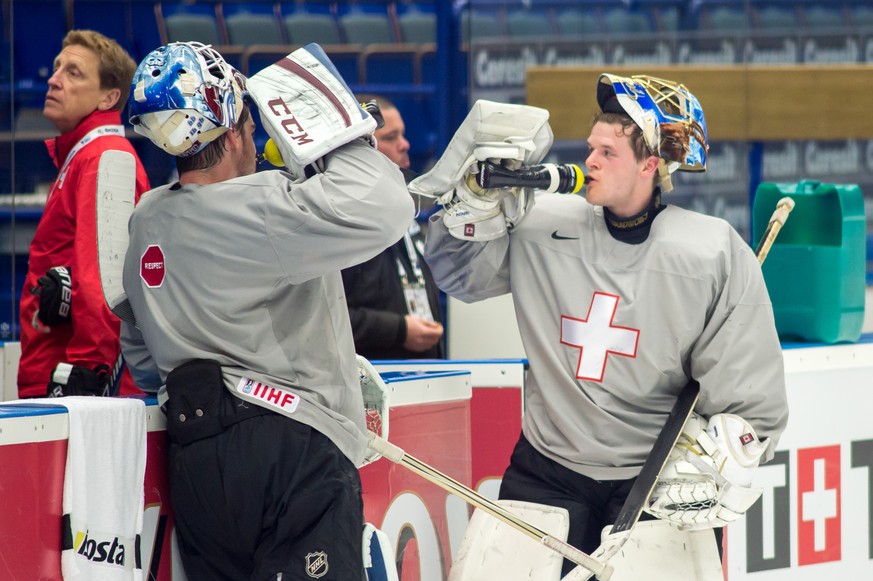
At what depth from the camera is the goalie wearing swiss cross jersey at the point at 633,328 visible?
2.10 m

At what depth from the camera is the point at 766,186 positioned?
9.98ft

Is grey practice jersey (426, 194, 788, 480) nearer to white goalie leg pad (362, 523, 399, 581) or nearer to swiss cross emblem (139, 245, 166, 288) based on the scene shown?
white goalie leg pad (362, 523, 399, 581)

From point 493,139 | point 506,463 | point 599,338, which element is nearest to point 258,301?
point 493,139

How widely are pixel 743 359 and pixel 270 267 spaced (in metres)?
0.84

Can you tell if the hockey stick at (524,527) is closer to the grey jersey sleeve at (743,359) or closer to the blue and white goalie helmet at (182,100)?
the grey jersey sleeve at (743,359)

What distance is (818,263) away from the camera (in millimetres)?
2928

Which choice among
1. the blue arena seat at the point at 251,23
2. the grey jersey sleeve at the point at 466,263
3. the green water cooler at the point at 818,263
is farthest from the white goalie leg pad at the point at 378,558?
the blue arena seat at the point at 251,23

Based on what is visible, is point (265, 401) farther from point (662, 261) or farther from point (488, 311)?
point (488, 311)

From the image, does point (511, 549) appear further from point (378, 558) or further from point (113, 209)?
point (113, 209)

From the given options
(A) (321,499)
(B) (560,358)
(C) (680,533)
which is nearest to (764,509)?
(C) (680,533)

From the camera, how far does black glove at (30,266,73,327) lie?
2582 millimetres

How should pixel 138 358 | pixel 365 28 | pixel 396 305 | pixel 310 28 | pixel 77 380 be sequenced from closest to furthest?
1. pixel 138 358
2. pixel 77 380
3. pixel 396 305
4. pixel 310 28
5. pixel 365 28

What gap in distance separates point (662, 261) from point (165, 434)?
2.91ft

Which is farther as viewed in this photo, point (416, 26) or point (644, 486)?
point (416, 26)
